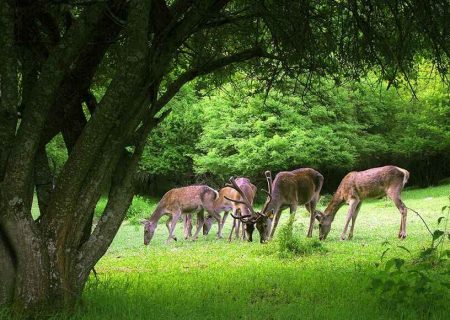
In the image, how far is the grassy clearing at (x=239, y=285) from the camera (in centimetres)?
505

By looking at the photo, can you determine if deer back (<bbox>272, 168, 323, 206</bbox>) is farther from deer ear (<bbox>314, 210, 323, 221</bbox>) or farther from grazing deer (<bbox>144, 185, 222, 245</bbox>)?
grazing deer (<bbox>144, 185, 222, 245</bbox>)

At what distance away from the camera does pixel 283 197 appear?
14.0m

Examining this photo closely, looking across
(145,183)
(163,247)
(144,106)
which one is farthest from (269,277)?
(145,183)

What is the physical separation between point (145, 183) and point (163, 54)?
113ft

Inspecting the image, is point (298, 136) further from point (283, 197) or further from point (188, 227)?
point (283, 197)

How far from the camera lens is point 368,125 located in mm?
33688

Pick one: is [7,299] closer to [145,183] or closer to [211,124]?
[211,124]

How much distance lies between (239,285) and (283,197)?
7.45m

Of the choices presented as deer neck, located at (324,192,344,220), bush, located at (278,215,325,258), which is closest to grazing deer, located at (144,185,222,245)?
deer neck, located at (324,192,344,220)

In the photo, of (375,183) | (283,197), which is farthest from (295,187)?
(375,183)

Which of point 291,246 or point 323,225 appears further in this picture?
point 323,225

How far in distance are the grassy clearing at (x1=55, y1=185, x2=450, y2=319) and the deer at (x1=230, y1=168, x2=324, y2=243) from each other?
1205mm

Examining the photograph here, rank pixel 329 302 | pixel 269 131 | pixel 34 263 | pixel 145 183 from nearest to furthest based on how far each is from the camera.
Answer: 1. pixel 34 263
2. pixel 329 302
3. pixel 269 131
4. pixel 145 183

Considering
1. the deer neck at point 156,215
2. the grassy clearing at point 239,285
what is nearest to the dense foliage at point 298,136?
the deer neck at point 156,215
